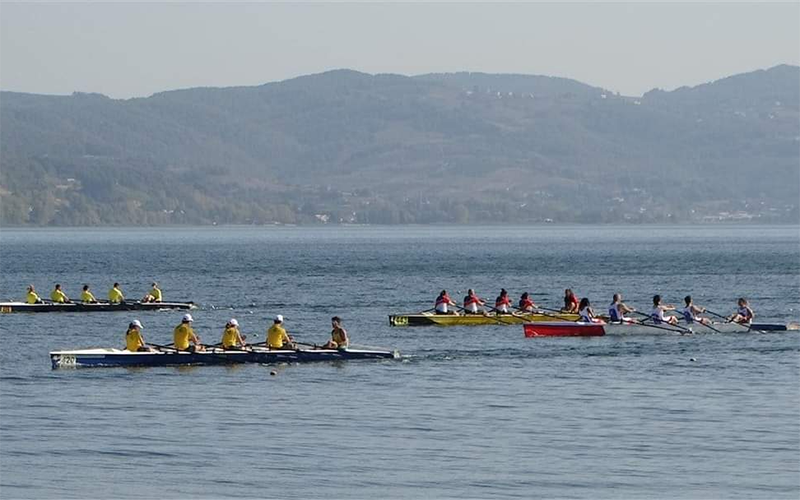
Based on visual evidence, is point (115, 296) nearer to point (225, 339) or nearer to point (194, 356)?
point (225, 339)

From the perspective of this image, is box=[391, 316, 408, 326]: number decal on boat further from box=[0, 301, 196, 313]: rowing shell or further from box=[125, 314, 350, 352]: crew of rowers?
box=[125, 314, 350, 352]: crew of rowers

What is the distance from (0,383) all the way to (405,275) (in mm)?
93802

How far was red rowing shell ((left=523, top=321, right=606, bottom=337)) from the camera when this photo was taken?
69.0 meters

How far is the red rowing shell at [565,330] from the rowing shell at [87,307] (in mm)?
27198

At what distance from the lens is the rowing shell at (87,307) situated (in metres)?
88.1

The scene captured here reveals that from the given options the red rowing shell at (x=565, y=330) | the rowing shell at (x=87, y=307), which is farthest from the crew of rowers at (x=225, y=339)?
the rowing shell at (x=87, y=307)

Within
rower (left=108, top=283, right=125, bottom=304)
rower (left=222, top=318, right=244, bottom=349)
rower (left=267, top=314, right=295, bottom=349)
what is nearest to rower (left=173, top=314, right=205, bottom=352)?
rower (left=222, top=318, right=244, bottom=349)

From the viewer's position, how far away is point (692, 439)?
39906 millimetres

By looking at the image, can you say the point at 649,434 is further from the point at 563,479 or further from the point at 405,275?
the point at 405,275

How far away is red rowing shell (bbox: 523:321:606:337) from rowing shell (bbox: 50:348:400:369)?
12.6 m

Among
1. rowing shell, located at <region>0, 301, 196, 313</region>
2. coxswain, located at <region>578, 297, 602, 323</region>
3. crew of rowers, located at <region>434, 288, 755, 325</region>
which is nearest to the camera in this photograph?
coxswain, located at <region>578, 297, 602, 323</region>

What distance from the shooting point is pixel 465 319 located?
250 feet

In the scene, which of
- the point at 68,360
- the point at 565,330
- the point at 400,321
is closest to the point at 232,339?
the point at 68,360

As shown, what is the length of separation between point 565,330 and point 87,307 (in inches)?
1210
